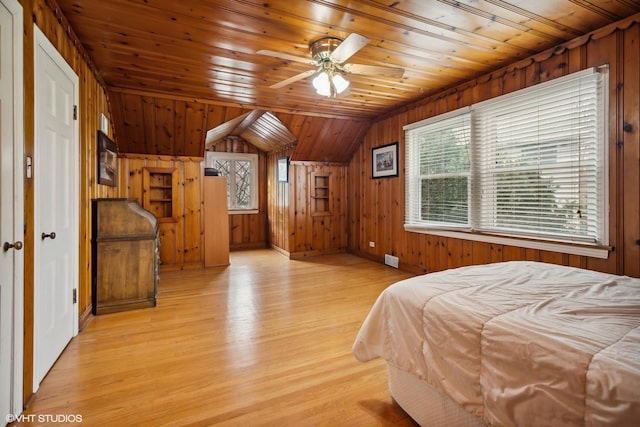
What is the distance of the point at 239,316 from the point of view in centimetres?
306

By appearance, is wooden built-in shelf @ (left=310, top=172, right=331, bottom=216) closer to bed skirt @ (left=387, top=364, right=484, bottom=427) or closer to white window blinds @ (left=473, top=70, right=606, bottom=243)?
white window blinds @ (left=473, top=70, right=606, bottom=243)

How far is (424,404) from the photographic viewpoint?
4.86 ft

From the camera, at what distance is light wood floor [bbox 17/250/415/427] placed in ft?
5.50

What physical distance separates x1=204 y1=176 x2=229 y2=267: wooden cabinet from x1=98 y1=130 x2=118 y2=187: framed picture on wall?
1404mm

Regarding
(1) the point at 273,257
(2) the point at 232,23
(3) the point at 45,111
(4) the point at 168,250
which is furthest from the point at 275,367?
(1) the point at 273,257

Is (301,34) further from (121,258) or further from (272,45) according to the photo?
(121,258)

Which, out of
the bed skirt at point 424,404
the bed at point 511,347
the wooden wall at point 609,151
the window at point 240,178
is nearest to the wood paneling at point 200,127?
the wooden wall at point 609,151

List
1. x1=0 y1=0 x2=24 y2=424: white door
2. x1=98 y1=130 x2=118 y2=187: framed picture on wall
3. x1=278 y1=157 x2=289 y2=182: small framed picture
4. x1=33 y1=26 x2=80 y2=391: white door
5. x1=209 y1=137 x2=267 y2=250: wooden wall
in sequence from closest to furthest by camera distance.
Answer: x1=0 y1=0 x2=24 y2=424: white door, x1=33 y1=26 x2=80 y2=391: white door, x1=98 y1=130 x2=118 y2=187: framed picture on wall, x1=278 y1=157 x2=289 y2=182: small framed picture, x1=209 y1=137 x2=267 y2=250: wooden wall

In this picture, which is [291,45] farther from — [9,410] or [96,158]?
[9,410]

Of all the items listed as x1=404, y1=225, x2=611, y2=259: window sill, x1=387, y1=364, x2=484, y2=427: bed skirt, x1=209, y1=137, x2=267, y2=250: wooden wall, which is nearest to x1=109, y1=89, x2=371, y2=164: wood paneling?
x1=209, y1=137, x2=267, y2=250: wooden wall

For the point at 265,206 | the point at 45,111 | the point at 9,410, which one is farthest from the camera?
the point at 265,206

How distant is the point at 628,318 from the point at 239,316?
2.76m

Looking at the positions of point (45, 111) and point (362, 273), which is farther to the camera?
point (362, 273)

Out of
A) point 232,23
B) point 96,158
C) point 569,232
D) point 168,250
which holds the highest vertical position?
point 232,23
